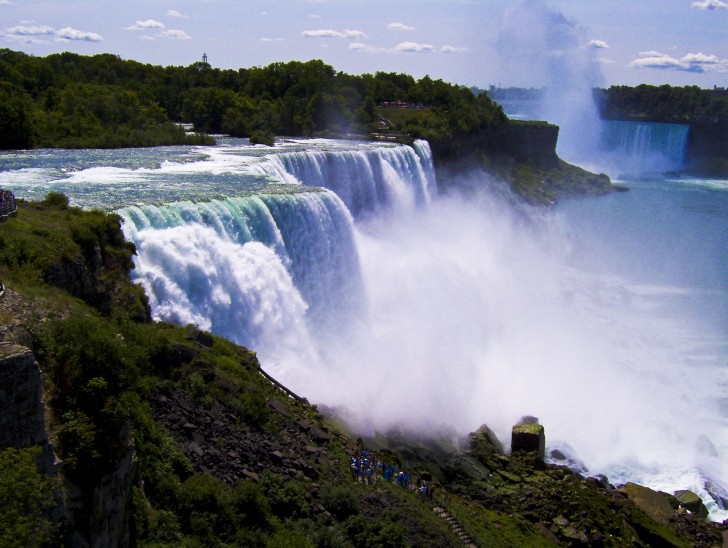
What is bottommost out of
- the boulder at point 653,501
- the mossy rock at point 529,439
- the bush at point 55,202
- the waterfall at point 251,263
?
the boulder at point 653,501

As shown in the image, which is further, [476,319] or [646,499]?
[476,319]

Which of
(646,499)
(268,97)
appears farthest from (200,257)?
(268,97)

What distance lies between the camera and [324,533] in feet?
33.4

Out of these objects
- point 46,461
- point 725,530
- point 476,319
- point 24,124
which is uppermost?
point 24,124

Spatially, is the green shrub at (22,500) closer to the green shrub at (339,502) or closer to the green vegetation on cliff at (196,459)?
the green vegetation on cliff at (196,459)

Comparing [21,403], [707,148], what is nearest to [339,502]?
[21,403]

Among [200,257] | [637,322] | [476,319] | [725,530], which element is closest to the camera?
[725,530]

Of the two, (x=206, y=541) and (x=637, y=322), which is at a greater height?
(x=206, y=541)

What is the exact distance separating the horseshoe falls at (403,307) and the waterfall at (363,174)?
9 cm

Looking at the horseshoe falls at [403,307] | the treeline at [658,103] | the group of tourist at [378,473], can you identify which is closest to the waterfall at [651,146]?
the treeline at [658,103]

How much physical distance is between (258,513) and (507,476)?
6442mm

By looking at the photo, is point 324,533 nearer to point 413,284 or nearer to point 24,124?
point 413,284

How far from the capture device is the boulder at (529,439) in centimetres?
1576

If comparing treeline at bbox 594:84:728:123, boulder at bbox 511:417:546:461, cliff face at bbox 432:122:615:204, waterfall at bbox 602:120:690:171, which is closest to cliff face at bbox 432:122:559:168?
cliff face at bbox 432:122:615:204
